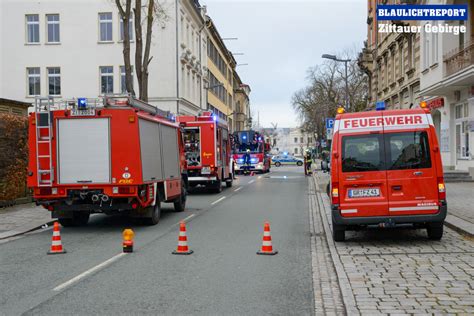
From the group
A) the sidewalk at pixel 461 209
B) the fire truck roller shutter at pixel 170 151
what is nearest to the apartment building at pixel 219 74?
the sidewalk at pixel 461 209

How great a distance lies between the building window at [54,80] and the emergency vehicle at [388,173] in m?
Result: 35.4

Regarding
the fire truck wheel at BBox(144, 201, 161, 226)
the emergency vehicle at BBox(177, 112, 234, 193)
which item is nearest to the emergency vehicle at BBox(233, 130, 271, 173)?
the emergency vehicle at BBox(177, 112, 234, 193)

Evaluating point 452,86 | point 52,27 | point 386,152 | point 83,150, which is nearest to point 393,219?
point 386,152

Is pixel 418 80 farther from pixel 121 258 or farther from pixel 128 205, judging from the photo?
pixel 121 258

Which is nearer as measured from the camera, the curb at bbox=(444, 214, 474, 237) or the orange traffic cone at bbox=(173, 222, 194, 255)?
the orange traffic cone at bbox=(173, 222, 194, 255)

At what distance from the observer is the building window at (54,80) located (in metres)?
41.4

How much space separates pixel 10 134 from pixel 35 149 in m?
5.63

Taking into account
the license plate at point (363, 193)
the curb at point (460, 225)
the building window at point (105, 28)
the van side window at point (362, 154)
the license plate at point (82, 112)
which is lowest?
the curb at point (460, 225)

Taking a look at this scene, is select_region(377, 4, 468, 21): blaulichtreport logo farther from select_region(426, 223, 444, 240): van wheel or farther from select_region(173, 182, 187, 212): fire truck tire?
select_region(173, 182, 187, 212): fire truck tire

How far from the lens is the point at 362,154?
9.57 metres

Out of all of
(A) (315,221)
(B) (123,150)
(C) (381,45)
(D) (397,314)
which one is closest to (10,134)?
(B) (123,150)

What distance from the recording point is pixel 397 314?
5.24 metres

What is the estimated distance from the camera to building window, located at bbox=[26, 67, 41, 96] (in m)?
41.8

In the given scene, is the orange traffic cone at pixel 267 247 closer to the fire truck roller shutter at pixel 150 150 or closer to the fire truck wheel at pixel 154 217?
the fire truck roller shutter at pixel 150 150
